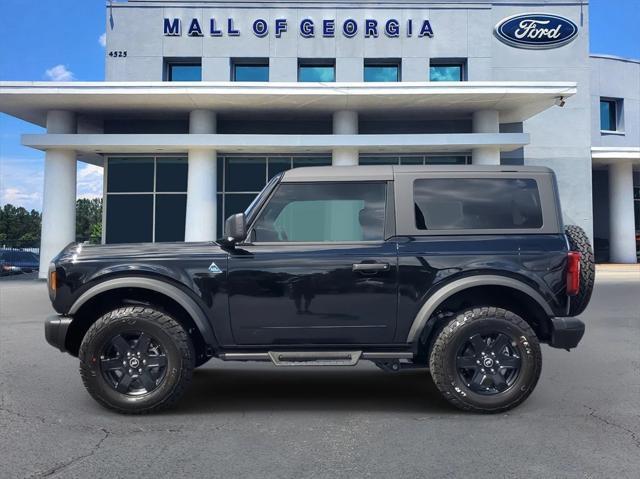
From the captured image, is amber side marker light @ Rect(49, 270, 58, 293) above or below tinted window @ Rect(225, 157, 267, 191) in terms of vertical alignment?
below

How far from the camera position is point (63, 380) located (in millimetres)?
5965

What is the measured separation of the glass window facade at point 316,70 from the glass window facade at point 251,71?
1550mm

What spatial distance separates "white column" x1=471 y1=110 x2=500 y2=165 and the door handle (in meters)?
16.8

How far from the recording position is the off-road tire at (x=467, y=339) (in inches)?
181

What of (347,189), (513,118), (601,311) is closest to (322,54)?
(513,118)

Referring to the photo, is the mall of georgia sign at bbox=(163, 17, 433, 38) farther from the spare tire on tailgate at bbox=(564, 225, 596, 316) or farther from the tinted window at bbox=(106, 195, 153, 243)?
the spare tire on tailgate at bbox=(564, 225, 596, 316)

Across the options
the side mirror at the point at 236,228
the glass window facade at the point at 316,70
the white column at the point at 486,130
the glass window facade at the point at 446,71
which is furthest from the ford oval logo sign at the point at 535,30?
the side mirror at the point at 236,228

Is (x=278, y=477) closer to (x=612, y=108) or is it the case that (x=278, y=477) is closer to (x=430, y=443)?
(x=430, y=443)

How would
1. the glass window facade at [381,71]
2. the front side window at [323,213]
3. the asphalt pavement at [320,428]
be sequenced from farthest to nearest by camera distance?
1. the glass window facade at [381,71]
2. the front side window at [323,213]
3. the asphalt pavement at [320,428]

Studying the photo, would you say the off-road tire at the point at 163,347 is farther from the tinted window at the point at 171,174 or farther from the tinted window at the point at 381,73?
the tinted window at the point at 381,73

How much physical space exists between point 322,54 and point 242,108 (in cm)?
535

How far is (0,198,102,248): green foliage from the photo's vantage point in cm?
8394

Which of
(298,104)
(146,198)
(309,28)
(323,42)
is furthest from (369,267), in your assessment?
(309,28)

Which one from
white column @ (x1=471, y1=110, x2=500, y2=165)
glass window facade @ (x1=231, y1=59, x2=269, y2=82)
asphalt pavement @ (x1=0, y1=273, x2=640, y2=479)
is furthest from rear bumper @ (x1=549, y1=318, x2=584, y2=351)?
glass window facade @ (x1=231, y1=59, x2=269, y2=82)
